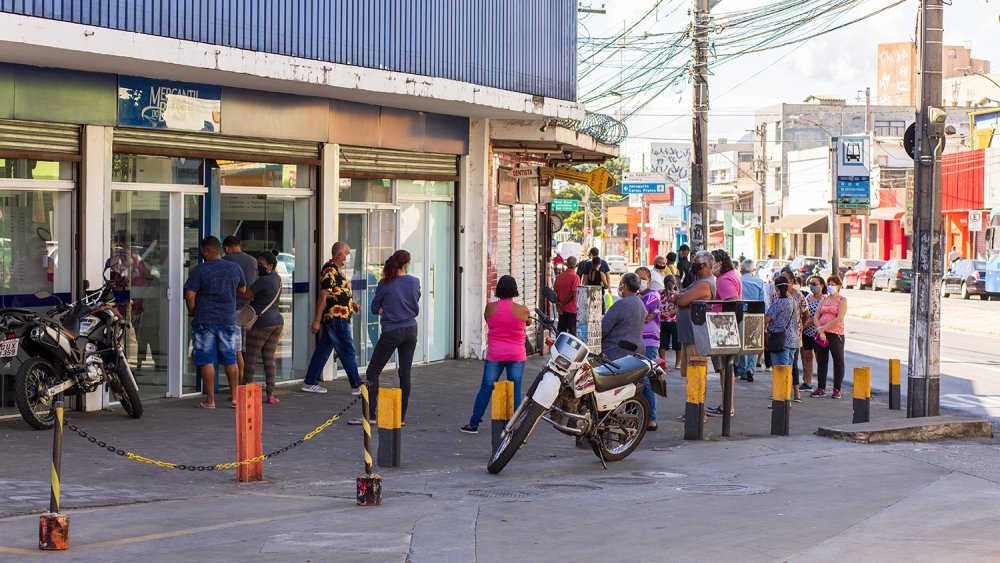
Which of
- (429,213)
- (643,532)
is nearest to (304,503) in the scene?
(643,532)

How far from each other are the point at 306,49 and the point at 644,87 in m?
15.9

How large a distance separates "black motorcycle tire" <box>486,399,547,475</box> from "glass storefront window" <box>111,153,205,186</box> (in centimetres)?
552

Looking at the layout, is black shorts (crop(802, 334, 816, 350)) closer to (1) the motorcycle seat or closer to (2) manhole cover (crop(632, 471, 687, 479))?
(1) the motorcycle seat

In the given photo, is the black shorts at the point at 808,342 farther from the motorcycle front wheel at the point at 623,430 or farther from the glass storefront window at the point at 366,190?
the motorcycle front wheel at the point at 623,430

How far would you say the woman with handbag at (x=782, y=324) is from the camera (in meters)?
16.2

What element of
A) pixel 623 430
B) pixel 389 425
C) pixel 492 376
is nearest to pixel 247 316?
pixel 492 376

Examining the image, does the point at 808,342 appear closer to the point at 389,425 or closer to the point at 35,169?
the point at 389,425

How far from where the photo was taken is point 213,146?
14242 millimetres

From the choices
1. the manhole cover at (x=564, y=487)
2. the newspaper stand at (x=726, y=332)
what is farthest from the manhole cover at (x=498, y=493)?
the newspaper stand at (x=726, y=332)

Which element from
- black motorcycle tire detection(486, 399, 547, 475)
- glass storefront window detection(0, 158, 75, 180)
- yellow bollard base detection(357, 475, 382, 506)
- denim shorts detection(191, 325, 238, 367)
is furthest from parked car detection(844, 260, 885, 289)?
yellow bollard base detection(357, 475, 382, 506)

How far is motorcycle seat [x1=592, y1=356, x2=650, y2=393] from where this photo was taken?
10820 millimetres

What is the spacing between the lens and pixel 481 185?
1920 cm

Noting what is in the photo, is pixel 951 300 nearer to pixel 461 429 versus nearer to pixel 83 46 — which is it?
pixel 461 429

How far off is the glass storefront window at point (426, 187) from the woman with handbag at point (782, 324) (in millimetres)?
5242
